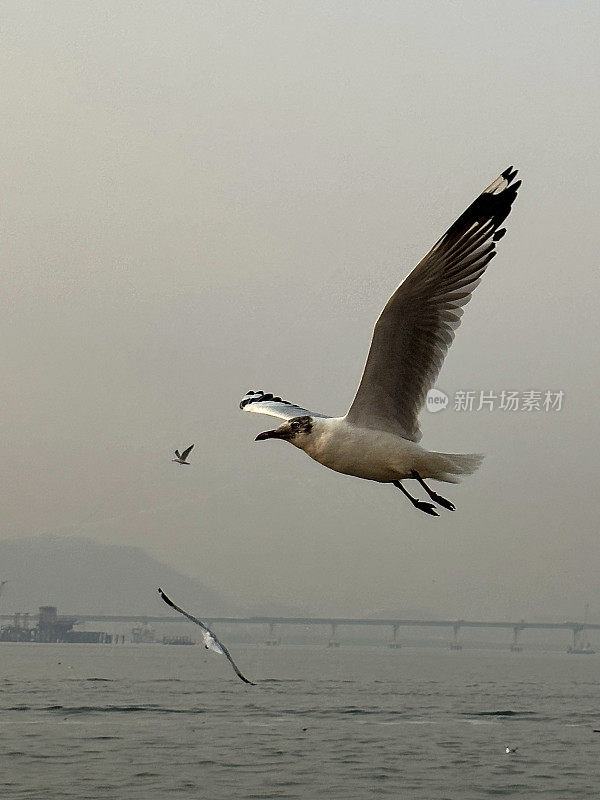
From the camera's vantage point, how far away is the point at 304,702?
63.3 metres

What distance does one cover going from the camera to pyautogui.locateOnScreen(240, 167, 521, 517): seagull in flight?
7066mm

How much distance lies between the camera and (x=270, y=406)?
9.01 meters

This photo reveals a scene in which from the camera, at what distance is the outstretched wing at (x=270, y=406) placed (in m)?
8.48

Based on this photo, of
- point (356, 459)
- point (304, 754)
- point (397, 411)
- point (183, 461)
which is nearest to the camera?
point (356, 459)

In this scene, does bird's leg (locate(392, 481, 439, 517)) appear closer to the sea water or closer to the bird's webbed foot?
the bird's webbed foot

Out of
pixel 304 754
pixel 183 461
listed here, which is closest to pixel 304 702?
pixel 304 754

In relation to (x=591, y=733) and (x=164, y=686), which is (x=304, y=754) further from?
(x=164, y=686)

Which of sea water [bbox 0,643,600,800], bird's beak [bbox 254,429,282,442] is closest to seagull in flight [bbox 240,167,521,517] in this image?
bird's beak [bbox 254,429,282,442]

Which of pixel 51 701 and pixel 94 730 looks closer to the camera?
pixel 94 730

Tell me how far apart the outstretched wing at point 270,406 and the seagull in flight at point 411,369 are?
17.1 inches

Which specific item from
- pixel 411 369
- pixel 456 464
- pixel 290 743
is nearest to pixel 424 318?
pixel 411 369

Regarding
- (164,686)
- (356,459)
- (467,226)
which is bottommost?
(164,686)

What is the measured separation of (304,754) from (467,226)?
3562cm

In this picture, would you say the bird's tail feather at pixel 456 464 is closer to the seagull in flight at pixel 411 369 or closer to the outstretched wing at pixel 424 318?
the seagull in flight at pixel 411 369
